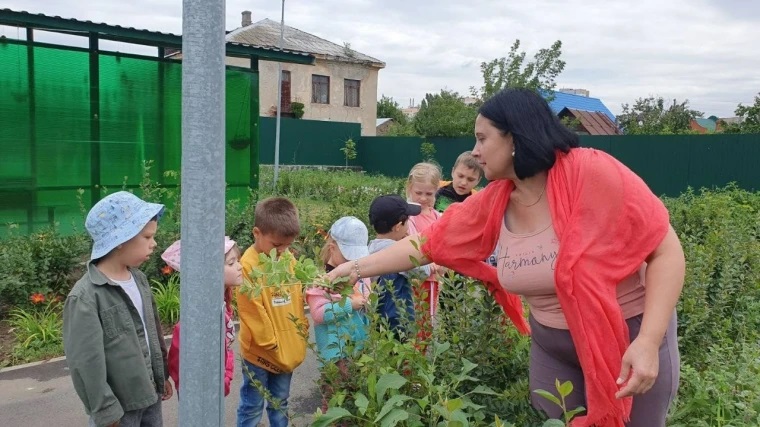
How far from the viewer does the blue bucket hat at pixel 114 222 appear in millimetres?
2648

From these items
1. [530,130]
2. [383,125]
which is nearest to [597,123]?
[383,125]

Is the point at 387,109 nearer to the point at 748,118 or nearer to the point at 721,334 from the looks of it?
the point at 748,118

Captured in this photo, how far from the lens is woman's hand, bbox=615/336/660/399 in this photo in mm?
1771

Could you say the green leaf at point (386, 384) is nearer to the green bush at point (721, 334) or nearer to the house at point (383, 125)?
the green bush at point (721, 334)

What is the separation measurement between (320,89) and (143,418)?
3720 centimetres

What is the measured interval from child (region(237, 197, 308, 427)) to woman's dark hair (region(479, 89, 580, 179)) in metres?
1.55

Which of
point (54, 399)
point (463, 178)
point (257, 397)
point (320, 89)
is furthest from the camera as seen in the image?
point (320, 89)

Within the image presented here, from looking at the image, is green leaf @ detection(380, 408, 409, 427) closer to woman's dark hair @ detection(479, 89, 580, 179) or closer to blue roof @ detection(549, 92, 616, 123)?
woman's dark hair @ detection(479, 89, 580, 179)

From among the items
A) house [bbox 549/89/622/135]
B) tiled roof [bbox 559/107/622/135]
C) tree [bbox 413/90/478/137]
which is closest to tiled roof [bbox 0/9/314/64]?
tree [bbox 413/90/478/137]

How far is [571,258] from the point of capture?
186 cm

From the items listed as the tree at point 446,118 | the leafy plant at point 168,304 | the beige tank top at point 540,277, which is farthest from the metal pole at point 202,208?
the tree at point 446,118

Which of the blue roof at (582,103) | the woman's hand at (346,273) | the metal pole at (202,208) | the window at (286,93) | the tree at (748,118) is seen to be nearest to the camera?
the metal pole at (202,208)

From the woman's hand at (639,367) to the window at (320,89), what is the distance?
37.9 meters

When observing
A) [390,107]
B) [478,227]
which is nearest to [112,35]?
[478,227]
